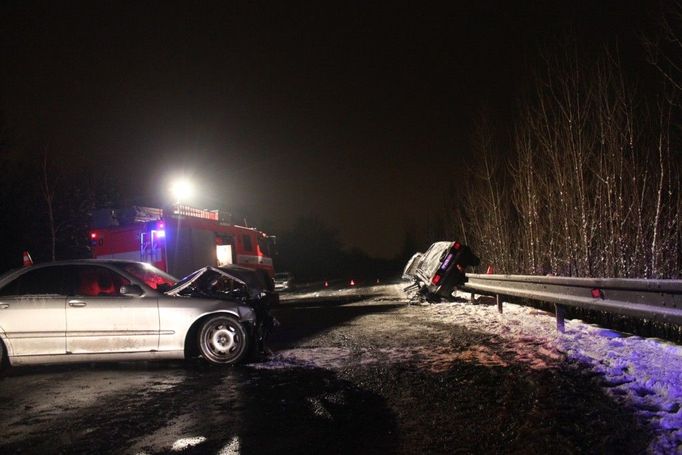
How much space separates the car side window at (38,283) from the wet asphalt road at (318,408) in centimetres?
102

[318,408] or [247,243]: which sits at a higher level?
[247,243]

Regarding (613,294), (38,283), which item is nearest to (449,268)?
(613,294)

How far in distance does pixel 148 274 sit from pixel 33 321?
179 cm

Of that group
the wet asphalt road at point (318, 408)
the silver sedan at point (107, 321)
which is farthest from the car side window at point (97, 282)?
the wet asphalt road at point (318, 408)

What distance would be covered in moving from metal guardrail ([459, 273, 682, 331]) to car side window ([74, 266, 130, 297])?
6233 mm

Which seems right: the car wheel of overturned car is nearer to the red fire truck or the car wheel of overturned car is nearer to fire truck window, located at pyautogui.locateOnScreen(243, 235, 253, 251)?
the red fire truck

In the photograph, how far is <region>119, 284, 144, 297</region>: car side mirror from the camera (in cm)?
739

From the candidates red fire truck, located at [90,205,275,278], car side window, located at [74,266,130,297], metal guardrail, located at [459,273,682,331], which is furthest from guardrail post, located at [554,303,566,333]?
red fire truck, located at [90,205,275,278]

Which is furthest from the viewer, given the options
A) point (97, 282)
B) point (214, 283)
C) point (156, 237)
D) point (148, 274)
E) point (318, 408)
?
point (156, 237)

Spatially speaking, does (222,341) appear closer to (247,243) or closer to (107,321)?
(107,321)

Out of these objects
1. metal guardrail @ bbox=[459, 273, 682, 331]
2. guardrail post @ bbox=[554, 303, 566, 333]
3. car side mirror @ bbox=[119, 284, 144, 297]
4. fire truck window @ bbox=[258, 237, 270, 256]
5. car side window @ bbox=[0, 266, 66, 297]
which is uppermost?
fire truck window @ bbox=[258, 237, 270, 256]

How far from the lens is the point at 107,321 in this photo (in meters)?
7.36

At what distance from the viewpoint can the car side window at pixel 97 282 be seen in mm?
7617

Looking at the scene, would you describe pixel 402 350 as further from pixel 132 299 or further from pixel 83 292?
pixel 83 292
